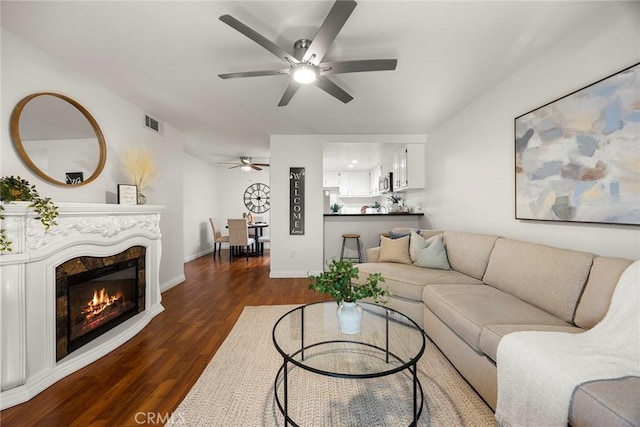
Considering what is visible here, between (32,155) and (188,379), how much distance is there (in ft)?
6.77

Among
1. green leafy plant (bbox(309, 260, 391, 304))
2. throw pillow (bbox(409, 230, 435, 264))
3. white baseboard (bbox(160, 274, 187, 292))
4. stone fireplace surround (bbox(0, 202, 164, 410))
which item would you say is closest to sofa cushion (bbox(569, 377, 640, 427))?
green leafy plant (bbox(309, 260, 391, 304))

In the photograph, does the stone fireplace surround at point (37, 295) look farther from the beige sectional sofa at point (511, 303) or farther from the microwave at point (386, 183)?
the microwave at point (386, 183)

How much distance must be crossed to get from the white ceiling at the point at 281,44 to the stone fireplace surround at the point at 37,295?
1.27 metres

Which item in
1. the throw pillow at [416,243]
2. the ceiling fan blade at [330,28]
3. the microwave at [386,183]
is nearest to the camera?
the ceiling fan blade at [330,28]

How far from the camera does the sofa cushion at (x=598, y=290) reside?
1.32 metres

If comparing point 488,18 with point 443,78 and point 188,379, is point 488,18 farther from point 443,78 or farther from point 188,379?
point 188,379

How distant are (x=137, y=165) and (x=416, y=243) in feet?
11.1

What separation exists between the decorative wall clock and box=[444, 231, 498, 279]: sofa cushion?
5.58 m

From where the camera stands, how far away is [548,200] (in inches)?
77.5

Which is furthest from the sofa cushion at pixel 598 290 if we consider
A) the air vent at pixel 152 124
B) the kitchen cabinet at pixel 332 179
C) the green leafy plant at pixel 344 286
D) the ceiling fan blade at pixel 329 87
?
the kitchen cabinet at pixel 332 179

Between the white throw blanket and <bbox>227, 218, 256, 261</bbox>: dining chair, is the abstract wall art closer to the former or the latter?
the white throw blanket

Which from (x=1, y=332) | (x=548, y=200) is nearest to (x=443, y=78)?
(x=548, y=200)

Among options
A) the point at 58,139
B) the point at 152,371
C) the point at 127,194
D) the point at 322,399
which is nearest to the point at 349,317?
the point at 322,399

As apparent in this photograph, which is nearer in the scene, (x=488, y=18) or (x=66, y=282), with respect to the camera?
(x=488, y=18)
